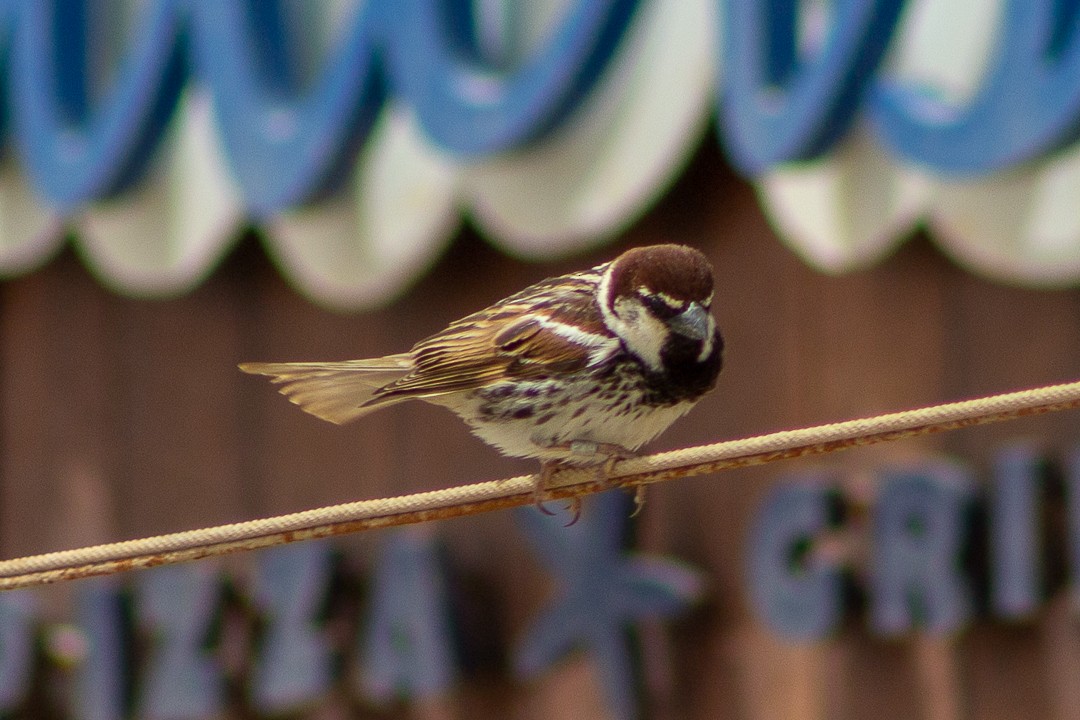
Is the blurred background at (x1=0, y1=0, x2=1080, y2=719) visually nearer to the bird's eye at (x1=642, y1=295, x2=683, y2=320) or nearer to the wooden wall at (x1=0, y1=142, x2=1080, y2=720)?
the wooden wall at (x1=0, y1=142, x2=1080, y2=720)

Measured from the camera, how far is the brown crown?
2443 mm

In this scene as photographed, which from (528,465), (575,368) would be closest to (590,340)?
(575,368)

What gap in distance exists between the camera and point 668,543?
14.1ft

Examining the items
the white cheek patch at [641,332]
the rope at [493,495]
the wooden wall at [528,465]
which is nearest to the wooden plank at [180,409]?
the wooden wall at [528,465]

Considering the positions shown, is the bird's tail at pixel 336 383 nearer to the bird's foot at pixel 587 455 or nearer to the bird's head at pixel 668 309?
the bird's foot at pixel 587 455

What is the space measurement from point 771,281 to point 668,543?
749mm

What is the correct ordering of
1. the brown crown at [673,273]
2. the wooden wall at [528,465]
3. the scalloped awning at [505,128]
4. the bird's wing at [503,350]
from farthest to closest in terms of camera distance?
the wooden wall at [528,465], the scalloped awning at [505,128], the bird's wing at [503,350], the brown crown at [673,273]

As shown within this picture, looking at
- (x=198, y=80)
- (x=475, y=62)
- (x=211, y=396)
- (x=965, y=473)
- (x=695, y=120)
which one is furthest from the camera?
(x=211, y=396)

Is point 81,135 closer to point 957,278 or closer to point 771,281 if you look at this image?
point 771,281

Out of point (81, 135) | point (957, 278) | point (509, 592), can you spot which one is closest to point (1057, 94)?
point (957, 278)

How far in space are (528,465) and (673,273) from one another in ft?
6.89

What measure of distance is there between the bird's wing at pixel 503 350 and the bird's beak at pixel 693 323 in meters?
0.13

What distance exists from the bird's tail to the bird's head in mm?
484

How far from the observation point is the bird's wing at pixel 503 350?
2.57 metres
